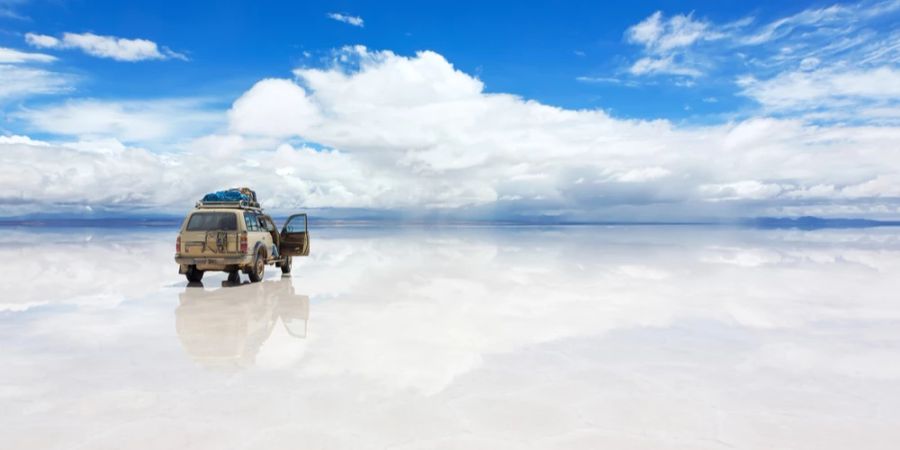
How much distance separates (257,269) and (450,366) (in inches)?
436

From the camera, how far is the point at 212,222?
1630cm

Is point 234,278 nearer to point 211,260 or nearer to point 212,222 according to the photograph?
point 211,260

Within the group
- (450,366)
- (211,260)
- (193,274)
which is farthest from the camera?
(193,274)

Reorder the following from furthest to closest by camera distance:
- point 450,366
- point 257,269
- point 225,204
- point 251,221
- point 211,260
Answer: point 251,221 < point 257,269 < point 225,204 < point 211,260 < point 450,366

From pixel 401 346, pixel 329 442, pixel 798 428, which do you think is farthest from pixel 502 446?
pixel 401 346

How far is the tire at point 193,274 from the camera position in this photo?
53.0 feet

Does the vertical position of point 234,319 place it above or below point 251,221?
below

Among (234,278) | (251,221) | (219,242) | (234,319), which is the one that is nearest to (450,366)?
(234,319)

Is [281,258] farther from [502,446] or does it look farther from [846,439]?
[846,439]

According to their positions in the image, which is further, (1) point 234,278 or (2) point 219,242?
(1) point 234,278

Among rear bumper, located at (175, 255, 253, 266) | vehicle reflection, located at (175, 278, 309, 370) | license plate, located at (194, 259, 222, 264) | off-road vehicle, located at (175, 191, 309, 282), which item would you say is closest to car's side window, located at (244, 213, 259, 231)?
off-road vehicle, located at (175, 191, 309, 282)

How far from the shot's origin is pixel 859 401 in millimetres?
6246

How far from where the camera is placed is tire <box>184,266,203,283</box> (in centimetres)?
1616

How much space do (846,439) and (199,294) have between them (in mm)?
13415
